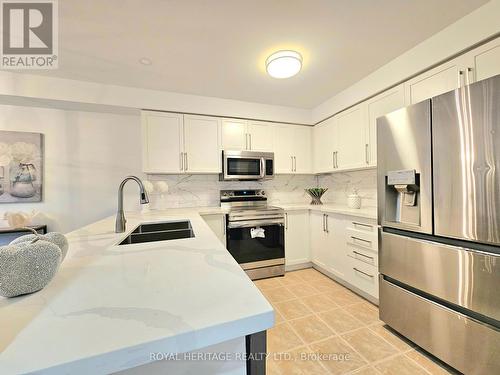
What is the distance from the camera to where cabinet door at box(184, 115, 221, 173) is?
2.72m

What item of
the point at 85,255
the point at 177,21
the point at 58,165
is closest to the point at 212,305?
the point at 85,255

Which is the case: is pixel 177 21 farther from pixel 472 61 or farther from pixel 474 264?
pixel 474 264

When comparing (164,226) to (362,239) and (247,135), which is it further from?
(362,239)

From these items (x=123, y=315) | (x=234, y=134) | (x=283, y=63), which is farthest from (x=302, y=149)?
(x=123, y=315)

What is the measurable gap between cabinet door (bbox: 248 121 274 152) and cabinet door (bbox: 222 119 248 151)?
8 centimetres

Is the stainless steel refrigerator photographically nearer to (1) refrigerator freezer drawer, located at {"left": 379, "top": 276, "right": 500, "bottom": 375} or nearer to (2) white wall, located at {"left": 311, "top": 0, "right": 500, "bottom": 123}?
(1) refrigerator freezer drawer, located at {"left": 379, "top": 276, "right": 500, "bottom": 375}

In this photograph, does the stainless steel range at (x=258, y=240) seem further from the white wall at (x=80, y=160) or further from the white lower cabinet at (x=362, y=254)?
the white wall at (x=80, y=160)

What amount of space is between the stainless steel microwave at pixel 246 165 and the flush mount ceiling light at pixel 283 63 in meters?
1.13

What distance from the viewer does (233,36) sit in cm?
165

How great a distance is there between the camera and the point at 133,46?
1753 mm

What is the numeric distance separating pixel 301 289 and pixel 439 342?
1232 millimetres

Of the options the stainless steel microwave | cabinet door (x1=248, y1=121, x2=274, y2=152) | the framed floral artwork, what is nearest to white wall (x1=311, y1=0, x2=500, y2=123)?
cabinet door (x1=248, y1=121, x2=274, y2=152)

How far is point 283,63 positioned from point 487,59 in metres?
1.40

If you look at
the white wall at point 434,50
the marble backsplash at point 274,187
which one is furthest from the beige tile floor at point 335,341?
the white wall at point 434,50
